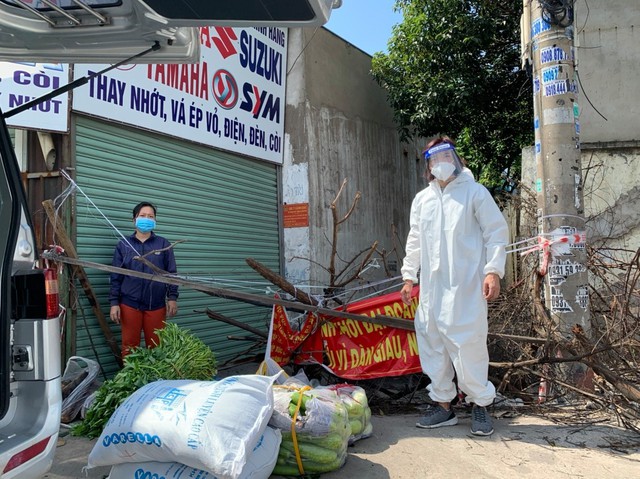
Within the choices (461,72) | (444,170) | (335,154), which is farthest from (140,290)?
(461,72)

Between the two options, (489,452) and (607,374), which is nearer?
(489,452)

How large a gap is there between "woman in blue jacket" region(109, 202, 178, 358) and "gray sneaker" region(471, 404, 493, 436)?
2.66m

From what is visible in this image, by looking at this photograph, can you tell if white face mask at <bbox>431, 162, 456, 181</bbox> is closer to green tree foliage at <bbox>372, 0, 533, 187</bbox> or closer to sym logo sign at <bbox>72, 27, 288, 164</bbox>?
sym logo sign at <bbox>72, 27, 288, 164</bbox>

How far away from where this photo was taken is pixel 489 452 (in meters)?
3.46

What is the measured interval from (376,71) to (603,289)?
6304mm

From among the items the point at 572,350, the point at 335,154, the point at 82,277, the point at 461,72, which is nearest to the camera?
the point at 572,350

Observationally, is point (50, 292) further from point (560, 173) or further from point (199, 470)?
point (560, 173)

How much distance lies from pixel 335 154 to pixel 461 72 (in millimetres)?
2719

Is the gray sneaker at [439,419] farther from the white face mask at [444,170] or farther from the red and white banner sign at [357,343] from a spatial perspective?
the white face mask at [444,170]

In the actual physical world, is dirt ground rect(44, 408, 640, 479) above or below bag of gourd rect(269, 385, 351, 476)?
below

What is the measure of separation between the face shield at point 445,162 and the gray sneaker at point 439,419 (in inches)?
65.6

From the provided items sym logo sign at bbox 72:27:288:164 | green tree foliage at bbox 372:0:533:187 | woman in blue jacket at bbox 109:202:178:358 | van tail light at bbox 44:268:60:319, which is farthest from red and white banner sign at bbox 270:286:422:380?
green tree foliage at bbox 372:0:533:187

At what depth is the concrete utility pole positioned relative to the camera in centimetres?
441

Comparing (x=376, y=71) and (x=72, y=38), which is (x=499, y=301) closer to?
(x=72, y=38)
